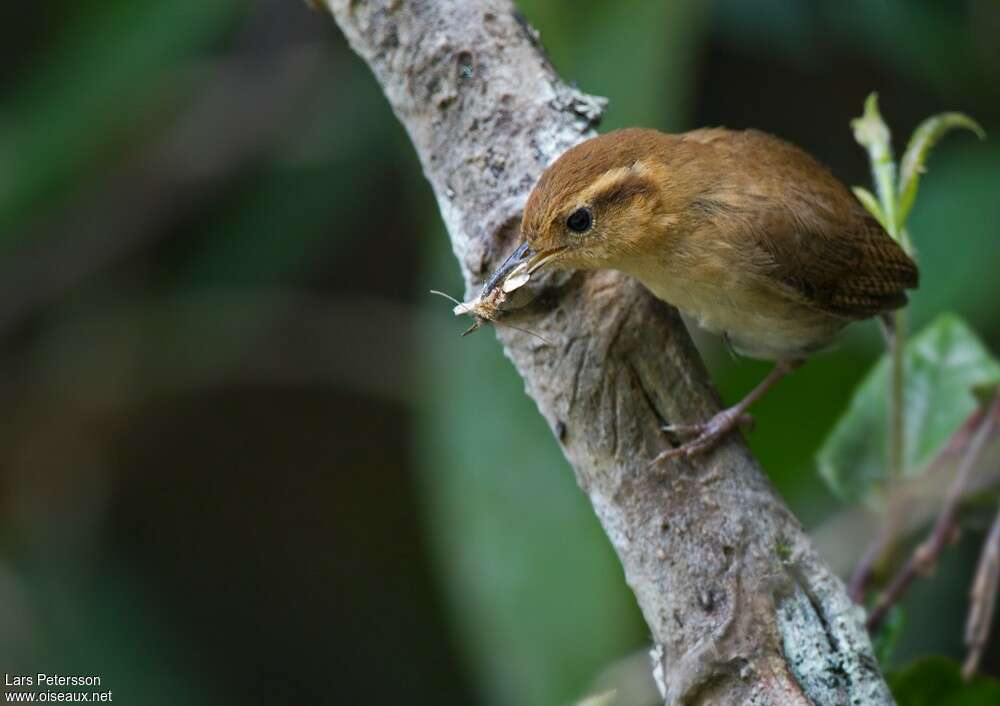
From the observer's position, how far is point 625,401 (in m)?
1.76

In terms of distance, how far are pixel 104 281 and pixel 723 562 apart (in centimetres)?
323

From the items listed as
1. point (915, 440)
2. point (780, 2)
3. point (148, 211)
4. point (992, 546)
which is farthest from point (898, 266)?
point (148, 211)

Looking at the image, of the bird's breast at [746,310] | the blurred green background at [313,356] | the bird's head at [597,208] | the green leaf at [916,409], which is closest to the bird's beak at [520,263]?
the bird's head at [597,208]

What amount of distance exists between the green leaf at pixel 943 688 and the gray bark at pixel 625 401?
0.51 m

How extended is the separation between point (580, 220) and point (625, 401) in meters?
0.40

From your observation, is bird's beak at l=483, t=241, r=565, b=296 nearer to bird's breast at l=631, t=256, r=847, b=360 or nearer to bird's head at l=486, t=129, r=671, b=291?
bird's head at l=486, t=129, r=671, b=291

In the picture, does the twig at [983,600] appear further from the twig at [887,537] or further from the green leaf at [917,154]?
the green leaf at [917,154]

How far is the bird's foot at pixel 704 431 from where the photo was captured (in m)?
1.72

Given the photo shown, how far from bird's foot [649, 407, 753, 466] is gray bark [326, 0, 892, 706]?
2 centimetres

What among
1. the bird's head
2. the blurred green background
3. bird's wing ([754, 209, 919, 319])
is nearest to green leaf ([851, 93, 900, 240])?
bird's wing ([754, 209, 919, 319])

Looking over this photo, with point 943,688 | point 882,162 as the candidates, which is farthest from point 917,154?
point 943,688

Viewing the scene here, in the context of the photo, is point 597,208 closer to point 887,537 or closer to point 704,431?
point 704,431

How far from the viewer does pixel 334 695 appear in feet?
15.0

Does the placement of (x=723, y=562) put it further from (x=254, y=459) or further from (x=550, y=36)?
(x=254, y=459)
